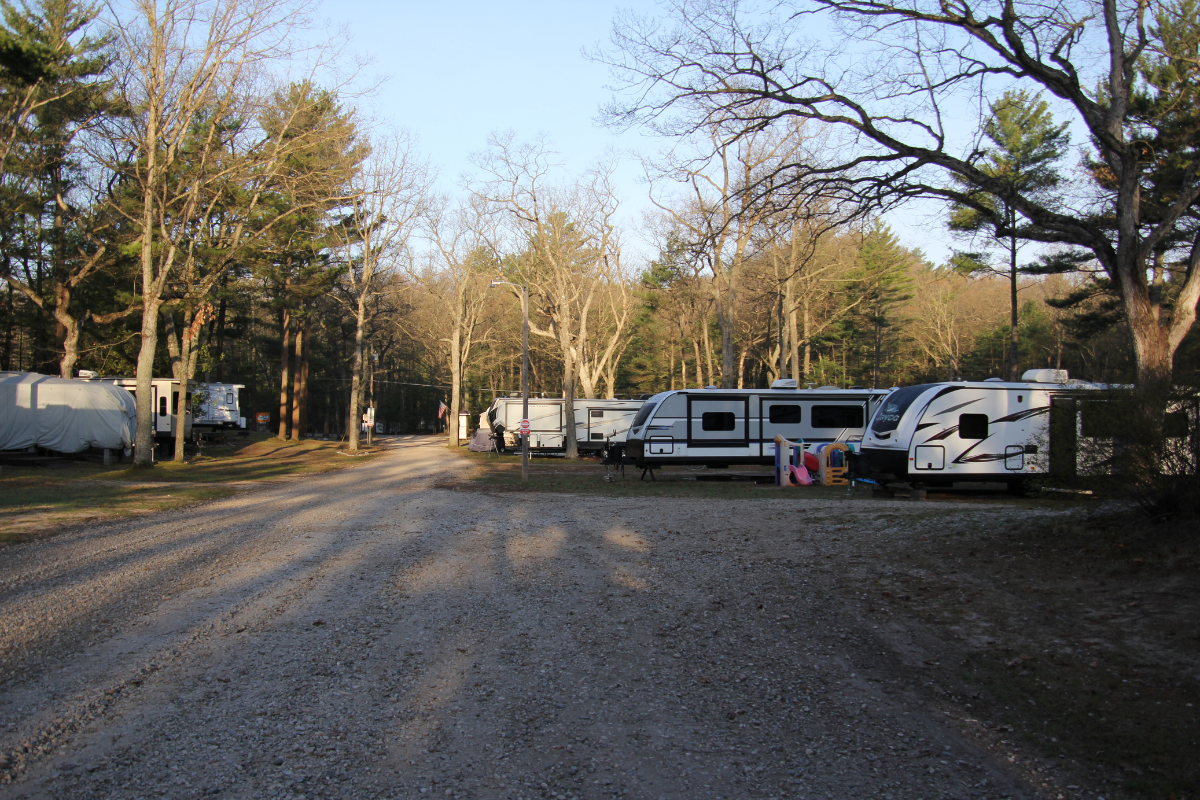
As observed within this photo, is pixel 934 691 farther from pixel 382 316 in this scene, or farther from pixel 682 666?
pixel 382 316

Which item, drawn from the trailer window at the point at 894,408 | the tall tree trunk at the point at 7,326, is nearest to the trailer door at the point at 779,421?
the trailer window at the point at 894,408

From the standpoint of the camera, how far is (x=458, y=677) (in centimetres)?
500

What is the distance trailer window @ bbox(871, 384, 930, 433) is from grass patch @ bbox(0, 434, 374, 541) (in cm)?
1426

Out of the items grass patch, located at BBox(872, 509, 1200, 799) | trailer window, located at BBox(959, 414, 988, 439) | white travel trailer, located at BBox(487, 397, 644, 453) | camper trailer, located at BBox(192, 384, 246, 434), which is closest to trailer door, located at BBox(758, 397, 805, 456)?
trailer window, located at BBox(959, 414, 988, 439)

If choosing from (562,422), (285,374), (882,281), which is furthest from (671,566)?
(882,281)

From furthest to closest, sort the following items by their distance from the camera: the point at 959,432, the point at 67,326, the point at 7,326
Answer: the point at 7,326, the point at 67,326, the point at 959,432

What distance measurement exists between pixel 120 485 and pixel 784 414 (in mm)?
17121

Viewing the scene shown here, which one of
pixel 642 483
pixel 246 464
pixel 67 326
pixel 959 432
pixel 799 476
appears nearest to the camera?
pixel 959 432

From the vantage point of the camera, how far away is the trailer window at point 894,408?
1673cm

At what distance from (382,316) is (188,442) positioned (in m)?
25.9

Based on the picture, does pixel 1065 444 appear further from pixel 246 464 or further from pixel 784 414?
pixel 246 464

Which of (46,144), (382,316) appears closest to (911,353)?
(382,316)

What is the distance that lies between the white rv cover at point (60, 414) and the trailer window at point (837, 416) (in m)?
22.9

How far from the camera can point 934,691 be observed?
188 inches
